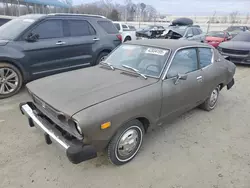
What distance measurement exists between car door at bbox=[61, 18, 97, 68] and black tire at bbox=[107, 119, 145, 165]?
346cm

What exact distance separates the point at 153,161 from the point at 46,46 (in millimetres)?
3872

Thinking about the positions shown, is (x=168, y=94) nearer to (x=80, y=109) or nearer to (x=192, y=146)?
(x=192, y=146)

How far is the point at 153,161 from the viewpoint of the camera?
2809mm

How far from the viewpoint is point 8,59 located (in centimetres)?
441

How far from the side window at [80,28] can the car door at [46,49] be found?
12.8 inches

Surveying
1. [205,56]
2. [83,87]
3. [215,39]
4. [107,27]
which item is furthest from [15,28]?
[215,39]

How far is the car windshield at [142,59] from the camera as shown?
3090mm

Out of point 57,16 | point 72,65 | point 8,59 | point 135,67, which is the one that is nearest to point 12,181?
point 135,67

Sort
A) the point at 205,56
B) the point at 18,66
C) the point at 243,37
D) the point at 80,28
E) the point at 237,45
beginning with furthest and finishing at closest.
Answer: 1. the point at 243,37
2. the point at 237,45
3. the point at 80,28
4. the point at 18,66
5. the point at 205,56

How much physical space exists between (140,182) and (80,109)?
118 cm

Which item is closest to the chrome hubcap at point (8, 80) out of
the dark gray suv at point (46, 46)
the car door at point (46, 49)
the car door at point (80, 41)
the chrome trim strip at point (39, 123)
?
the dark gray suv at point (46, 46)

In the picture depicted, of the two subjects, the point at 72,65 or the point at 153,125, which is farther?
the point at 72,65

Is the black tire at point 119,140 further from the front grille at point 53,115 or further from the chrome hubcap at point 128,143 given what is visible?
the front grille at point 53,115

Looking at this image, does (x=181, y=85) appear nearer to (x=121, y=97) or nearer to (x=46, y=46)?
(x=121, y=97)
